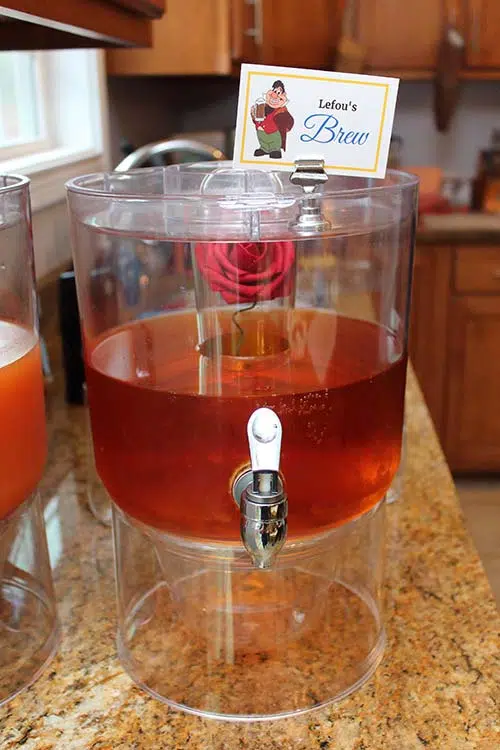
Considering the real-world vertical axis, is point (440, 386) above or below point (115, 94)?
below

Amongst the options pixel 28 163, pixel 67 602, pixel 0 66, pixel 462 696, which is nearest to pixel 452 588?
pixel 462 696

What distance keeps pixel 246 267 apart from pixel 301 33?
240 cm

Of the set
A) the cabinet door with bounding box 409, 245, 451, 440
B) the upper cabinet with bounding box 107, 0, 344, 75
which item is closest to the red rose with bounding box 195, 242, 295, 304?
Result: the upper cabinet with bounding box 107, 0, 344, 75

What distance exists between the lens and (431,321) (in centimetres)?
259

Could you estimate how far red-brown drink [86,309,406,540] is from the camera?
0.54m

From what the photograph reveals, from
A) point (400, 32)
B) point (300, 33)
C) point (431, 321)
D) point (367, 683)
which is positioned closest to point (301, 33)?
point (300, 33)

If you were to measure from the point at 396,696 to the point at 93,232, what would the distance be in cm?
42

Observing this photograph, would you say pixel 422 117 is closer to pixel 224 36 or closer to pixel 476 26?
pixel 476 26

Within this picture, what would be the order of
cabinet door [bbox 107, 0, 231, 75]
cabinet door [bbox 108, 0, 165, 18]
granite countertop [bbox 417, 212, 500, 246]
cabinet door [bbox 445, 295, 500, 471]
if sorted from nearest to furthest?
cabinet door [bbox 108, 0, 165, 18] → cabinet door [bbox 107, 0, 231, 75] → granite countertop [bbox 417, 212, 500, 246] → cabinet door [bbox 445, 295, 500, 471]

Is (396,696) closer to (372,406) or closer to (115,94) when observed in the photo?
(372,406)

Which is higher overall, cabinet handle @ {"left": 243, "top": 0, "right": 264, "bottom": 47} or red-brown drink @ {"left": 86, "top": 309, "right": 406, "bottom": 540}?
cabinet handle @ {"left": 243, "top": 0, "right": 264, "bottom": 47}

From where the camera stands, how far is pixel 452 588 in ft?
2.42

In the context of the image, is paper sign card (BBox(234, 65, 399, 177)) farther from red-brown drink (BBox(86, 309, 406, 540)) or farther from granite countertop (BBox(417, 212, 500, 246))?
granite countertop (BBox(417, 212, 500, 246))

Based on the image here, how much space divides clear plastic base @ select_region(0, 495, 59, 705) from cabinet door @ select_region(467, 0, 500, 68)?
2593 mm
